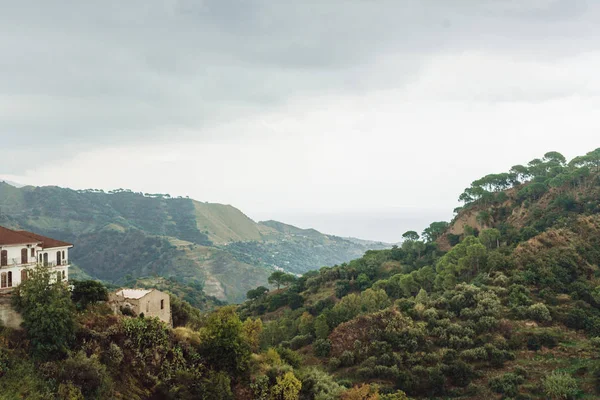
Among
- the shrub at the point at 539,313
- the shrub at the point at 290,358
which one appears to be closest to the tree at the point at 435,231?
the shrub at the point at 539,313

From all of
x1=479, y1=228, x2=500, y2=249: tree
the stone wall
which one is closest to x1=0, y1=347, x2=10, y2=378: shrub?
the stone wall

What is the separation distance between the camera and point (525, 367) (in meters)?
39.9

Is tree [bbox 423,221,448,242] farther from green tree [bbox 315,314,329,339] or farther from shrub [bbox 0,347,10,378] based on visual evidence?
shrub [bbox 0,347,10,378]

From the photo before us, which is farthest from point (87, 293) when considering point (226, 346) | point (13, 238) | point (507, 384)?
point (507, 384)

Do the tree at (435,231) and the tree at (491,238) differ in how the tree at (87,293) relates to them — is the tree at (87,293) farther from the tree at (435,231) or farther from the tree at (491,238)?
the tree at (435,231)

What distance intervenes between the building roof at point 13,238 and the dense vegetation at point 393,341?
18.0ft

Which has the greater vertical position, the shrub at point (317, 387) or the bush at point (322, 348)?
the shrub at point (317, 387)

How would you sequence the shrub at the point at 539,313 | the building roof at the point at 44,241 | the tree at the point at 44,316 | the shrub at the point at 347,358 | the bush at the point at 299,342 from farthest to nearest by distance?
the bush at the point at 299,342 < the shrub at the point at 539,313 < the shrub at the point at 347,358 < the building roof at the point at 44,241 < the tree at the point at 44,316

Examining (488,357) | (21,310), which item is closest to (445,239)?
(488,357)

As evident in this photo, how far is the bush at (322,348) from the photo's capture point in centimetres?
4764

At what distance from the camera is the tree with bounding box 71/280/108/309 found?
108 ft

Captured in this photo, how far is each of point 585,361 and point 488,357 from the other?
26.8 ft

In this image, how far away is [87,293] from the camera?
3319 cm

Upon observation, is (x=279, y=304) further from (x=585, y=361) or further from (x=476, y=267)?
(x=585, y=361)
